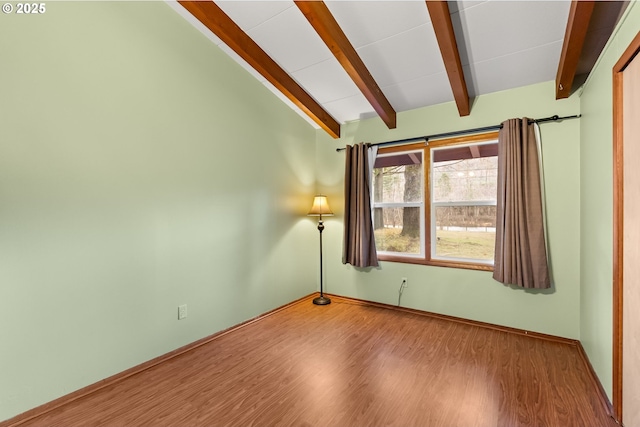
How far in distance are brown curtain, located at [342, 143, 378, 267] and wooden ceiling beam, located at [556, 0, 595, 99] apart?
1.86 metres

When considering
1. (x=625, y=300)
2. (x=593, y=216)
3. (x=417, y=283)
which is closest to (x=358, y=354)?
(x=417, y=283)

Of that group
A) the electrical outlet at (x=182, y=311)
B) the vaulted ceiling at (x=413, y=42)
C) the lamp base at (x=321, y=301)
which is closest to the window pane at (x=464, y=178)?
the vaulted ceiling at (x=413, y=42)

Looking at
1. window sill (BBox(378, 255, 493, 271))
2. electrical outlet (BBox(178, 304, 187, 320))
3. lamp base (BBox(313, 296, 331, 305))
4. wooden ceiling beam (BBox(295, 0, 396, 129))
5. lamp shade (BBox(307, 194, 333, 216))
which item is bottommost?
lamp base (BBox(313, 296, 331, 305))

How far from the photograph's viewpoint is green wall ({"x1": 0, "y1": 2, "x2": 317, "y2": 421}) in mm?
1615

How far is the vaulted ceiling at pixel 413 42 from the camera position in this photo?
1.94 metres

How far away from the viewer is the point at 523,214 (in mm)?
2535

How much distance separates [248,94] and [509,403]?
331cm

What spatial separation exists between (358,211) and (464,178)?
1222mm

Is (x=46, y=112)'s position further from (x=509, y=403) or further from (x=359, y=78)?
(x=509, y=403)

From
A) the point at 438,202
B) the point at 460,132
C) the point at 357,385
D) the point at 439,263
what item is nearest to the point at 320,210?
the point at 438,202

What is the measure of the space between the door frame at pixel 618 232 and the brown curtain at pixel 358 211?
2.11m

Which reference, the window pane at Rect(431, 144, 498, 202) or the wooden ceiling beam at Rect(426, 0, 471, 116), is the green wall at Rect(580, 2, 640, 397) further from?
the wooden ceiling beam at Rect(426, 0, 471, 116)

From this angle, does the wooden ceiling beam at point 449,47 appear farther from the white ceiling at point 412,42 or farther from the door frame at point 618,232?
the door frame at point 618,232

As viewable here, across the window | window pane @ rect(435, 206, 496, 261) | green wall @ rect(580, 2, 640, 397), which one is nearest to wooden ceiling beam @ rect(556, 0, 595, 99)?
green wall @ rect(580, 2, 640, 397)
